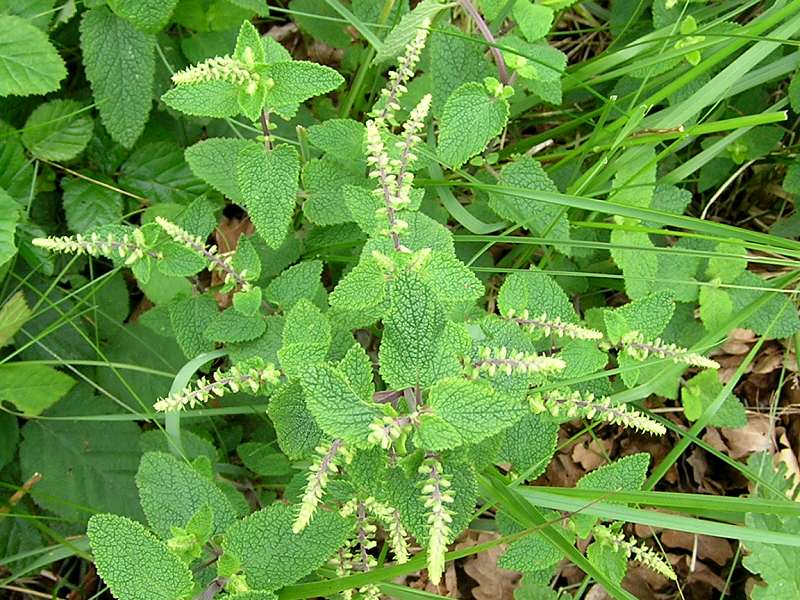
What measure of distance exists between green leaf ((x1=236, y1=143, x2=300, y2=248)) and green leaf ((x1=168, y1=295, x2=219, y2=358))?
0.30 metres

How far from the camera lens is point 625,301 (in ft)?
8.09

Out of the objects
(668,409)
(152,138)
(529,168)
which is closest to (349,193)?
(529,168)

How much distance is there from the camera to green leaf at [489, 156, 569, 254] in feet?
6.55

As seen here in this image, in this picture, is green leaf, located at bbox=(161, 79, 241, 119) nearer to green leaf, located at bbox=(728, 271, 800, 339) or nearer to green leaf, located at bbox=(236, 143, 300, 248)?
green leaf, located at bbox=(236, 143, 300, 248)

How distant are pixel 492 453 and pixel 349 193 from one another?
0.65m

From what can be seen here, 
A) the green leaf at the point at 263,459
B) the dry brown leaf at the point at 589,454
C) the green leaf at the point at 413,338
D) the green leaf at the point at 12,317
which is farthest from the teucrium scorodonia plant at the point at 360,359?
the dry brown leaf at the point at 589,454

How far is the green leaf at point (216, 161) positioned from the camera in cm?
184

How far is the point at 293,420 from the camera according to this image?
1554 mm

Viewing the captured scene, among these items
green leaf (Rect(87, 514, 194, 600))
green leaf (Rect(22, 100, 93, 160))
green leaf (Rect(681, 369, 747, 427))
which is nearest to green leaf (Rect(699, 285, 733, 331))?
green leaf (Rect(681, 369, 747, 427))

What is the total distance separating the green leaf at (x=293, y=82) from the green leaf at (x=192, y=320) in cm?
52

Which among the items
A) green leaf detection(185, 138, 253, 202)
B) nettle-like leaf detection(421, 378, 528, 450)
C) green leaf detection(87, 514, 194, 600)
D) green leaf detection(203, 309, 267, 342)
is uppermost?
green leaf detection(185, 138, 253, 202)

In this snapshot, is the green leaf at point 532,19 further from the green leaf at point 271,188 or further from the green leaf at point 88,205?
the green leaf at point 88,205

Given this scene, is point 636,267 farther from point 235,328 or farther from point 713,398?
point 235,328

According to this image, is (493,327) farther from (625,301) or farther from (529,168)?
(625,301)
